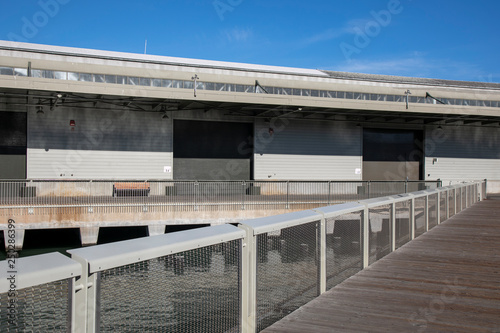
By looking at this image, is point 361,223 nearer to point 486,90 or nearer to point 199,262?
point 199,262

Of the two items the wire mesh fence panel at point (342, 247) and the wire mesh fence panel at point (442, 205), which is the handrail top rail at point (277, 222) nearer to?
the wire mesh fence panel at point (342, 247)

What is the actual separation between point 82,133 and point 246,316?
2613cm

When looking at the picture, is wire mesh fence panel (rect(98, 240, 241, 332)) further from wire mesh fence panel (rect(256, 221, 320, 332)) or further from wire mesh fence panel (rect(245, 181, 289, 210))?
wire mesh fence panel (rect(245, 181, 289, 210))

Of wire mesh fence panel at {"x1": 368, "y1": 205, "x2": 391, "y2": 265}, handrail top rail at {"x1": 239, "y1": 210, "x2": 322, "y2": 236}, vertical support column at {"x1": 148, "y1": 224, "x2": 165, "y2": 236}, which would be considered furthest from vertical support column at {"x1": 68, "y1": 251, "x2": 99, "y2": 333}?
vertical support column at {"x1": 148, "y1": 224, "x2": 165, "y2": 236}

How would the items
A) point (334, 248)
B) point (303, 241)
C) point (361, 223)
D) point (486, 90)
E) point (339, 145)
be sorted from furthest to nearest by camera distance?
point (486, 90) < point (339, 145) < point (361, 223) < point (334, 248) < point (303, 241)

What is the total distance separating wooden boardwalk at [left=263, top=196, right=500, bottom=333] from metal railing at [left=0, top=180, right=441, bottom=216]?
12.3 meters

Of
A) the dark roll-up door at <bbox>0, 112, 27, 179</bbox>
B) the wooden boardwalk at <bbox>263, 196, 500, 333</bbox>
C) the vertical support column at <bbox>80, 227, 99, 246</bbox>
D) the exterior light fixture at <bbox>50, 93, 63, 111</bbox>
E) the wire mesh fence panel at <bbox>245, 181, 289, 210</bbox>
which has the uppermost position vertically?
the exterior light fixture at <bbox>50, 93, 63, 111</bbox>

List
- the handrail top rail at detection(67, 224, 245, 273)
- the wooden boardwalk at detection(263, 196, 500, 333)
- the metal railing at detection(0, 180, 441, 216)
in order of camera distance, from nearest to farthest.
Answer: the handrail top rail at detection(67, 224, 245, 273) → the wooden boardwalk at detection(263, 196, 500, 333) → the metal railing at detection(0, 180, 441, 216)

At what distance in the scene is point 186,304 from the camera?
3219 mm

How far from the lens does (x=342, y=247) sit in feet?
20.0

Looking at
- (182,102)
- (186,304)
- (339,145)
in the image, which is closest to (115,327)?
(186,304)

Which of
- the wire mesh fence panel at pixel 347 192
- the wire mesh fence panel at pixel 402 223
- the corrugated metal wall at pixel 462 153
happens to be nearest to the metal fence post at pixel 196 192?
the wire mesh fence panel at pixel 347 192

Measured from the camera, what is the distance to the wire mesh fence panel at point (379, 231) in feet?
24.0

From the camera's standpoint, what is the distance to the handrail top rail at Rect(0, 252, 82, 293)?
204 cm
